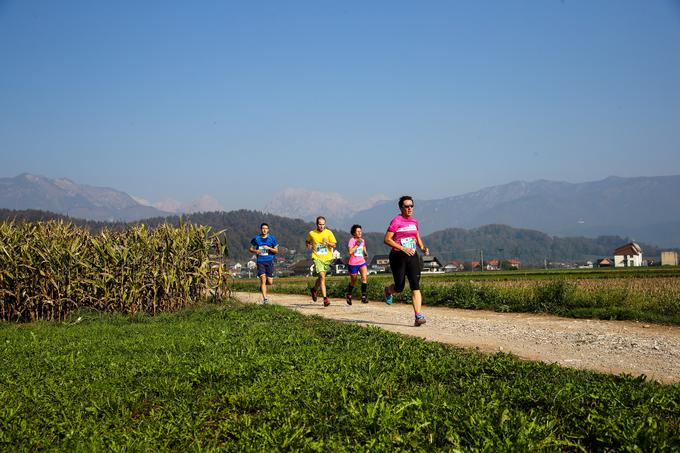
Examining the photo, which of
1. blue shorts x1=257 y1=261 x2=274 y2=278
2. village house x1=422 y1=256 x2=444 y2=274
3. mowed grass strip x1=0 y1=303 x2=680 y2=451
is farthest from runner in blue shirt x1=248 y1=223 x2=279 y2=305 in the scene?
village house x1=422 y1=256 x2=444 y2=274

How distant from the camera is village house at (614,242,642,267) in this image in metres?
110

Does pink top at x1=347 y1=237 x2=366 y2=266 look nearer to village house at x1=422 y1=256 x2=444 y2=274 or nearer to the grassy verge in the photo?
the grassy verge

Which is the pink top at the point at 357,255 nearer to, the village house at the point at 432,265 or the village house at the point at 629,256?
the village house at the point at 629,256

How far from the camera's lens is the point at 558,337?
987 cm

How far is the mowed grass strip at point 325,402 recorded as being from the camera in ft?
15.1

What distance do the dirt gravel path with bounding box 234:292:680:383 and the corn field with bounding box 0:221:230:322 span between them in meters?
4.69

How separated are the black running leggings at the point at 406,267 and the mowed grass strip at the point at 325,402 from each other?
125 inches

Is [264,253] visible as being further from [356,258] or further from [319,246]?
[356,258]

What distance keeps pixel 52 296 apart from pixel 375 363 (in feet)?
37.9

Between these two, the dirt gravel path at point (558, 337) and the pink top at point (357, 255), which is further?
the pink top at point (357, 255)

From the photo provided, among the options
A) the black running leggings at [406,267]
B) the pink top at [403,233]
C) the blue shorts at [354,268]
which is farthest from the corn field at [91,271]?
the pink top at [403,233]

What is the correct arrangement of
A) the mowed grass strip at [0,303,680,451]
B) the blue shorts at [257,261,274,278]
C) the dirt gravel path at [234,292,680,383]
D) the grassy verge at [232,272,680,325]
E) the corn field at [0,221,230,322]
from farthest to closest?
1. the blue shorts at [257,261,274,278]
2. the corn field at [0,221,230,322]
3. the grassy verge at [232,272,680,325]
4. the dirt gravel path at [234,292,680,383]
5. the mowed grass strip at [0,303,680,451]

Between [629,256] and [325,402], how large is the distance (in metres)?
118

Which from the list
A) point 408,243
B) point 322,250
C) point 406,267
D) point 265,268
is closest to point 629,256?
point 322,250
